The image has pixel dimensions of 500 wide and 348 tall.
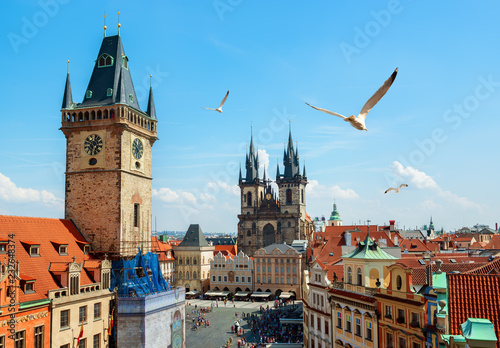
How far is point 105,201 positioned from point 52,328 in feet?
41.8

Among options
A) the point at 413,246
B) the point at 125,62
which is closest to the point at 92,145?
the point at 125,62

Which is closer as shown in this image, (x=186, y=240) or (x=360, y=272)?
(x=360, y=272)

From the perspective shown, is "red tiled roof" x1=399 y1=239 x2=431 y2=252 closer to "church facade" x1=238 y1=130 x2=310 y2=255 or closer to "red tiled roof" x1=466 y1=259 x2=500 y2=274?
"church facade" x1=238 y1=130 x2=310 y2=255

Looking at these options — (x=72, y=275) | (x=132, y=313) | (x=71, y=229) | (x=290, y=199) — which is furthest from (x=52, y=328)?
(x=290, y=199)

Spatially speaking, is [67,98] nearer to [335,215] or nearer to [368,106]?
[368,106]

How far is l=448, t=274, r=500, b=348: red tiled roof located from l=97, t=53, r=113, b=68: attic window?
35728 mm

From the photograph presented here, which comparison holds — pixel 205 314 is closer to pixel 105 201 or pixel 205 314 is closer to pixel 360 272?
pixel 105 201

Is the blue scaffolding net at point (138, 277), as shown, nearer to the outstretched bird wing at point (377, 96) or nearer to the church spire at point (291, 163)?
the outstretched bird wing at point (377, 96)

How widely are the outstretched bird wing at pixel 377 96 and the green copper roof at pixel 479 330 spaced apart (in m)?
7.24

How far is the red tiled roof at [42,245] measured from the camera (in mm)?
30225

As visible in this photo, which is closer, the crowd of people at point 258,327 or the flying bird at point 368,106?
the flying bird at point 368,106

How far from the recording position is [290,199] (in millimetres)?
126312

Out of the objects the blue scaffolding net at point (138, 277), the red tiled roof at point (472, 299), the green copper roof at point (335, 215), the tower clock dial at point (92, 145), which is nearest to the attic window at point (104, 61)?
the tower clock dial at point (92, 145)

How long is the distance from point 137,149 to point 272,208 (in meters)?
85.4
